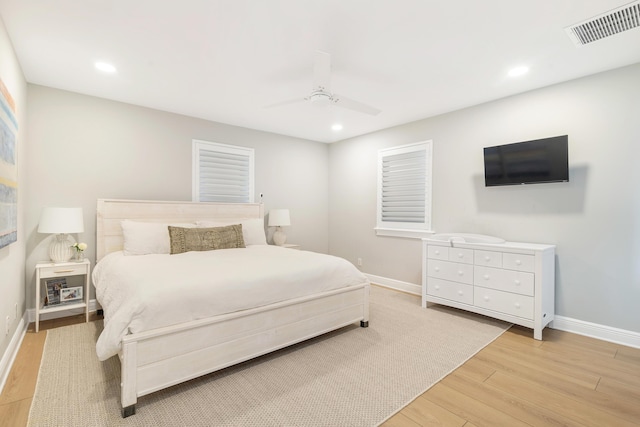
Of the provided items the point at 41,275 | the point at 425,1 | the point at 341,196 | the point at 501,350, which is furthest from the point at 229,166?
the point at 501,350

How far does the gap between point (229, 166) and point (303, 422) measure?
3.73 m

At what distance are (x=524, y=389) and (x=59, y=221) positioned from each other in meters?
4.29

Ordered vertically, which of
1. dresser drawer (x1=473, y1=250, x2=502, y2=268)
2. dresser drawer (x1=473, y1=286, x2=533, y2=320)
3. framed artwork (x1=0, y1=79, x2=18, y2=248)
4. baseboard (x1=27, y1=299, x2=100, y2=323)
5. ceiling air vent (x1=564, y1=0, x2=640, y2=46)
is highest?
ceiling air vent (x1=564, y1=0, x2=640, y2=46)

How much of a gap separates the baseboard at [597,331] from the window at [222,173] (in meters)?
4.22

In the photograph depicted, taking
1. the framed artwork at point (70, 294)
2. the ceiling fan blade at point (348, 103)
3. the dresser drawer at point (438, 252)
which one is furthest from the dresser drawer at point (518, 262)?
the framed artwork at point (70, 294)

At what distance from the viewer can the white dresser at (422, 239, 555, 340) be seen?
296 centimetres

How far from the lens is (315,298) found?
2.74m

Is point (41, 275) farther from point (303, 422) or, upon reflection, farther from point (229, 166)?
point (303, 422)

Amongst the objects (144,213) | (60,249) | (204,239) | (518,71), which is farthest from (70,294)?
(518,71)

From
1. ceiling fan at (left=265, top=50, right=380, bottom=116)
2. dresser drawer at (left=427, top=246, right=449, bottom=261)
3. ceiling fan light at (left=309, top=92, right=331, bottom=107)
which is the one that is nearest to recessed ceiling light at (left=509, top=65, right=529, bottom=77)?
ceiling fan at (left=265, top=50, right=380, bottom=116)

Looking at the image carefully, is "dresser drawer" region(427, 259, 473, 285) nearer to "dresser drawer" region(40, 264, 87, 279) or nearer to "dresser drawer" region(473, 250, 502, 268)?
"dresser drawer" region(473, 250, 502, 268)

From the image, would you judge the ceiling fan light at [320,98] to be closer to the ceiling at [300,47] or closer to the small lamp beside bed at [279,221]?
the ceiling at [300,47]

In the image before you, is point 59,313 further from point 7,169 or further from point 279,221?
point 279,221

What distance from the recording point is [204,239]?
3.60 m
